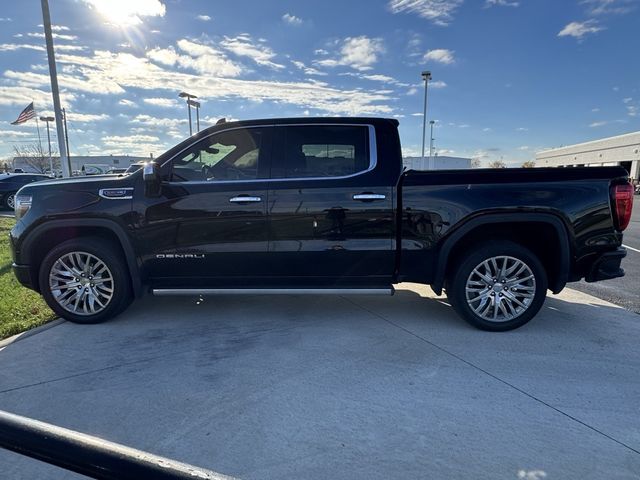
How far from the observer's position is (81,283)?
4348 mm

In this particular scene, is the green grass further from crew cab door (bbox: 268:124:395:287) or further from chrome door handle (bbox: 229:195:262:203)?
crew cab door (bbox: 268:124:395:287)

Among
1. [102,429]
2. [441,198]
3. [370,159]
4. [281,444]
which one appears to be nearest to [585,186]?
[441,198]

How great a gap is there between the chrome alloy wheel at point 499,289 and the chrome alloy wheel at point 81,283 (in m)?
3.68

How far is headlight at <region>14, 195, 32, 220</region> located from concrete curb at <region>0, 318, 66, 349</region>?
1.14 metres

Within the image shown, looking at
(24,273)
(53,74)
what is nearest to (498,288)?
(24,273)

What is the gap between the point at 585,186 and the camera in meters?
3.99

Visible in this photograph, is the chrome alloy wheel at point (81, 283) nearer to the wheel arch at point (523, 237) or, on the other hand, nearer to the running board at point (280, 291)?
the running board at point (280, 291)

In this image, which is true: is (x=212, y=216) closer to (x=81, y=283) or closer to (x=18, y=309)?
(x=81, y=283)

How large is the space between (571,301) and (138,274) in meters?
5.10

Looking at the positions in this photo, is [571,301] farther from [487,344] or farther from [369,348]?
[369,348]

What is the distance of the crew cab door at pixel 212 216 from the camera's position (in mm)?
4191

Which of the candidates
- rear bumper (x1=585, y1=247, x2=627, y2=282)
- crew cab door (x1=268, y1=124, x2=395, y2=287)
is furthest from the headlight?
rear bumper (x1=585, y1=247, x2=627, y2=282)

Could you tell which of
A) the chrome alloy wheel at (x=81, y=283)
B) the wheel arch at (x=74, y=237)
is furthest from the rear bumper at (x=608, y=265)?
the chrome alloy wheel at (x=81, y=283)

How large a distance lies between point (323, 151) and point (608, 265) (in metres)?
2.99
